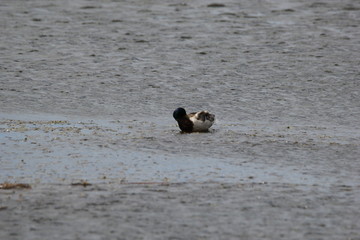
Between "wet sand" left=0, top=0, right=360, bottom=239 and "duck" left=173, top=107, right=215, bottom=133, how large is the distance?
0.66ft

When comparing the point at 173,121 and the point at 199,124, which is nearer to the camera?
the point at 199,124

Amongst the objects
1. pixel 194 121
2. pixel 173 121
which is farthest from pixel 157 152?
pixel 173 121

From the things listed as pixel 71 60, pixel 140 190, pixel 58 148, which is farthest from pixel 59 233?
pixel 71 60

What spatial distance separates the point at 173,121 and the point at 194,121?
1572 millimetres

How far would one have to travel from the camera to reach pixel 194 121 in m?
13.0

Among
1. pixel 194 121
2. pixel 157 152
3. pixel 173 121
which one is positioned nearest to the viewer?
pixel 157 152

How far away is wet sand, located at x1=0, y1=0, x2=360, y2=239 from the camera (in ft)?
23.1

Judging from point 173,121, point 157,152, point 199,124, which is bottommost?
point 173,121

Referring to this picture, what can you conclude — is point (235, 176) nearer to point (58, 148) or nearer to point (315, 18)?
point (58, 148)

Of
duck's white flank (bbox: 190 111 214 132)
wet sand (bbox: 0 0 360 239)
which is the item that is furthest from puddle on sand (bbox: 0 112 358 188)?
duck's white flank (bbox: 190 111 214 132)

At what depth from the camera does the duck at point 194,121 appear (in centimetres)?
1305

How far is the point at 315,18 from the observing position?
24438mm

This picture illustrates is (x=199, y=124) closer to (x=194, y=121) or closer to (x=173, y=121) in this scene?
(x=194, y=121)

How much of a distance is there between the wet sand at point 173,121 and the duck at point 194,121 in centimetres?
20
